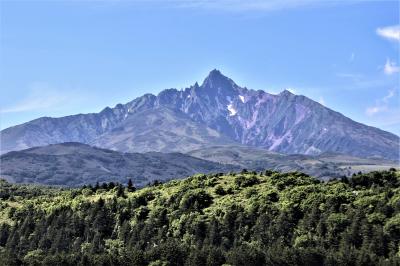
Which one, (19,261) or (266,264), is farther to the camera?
(19,261)

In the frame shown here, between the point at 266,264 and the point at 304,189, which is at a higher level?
the point at 304,189

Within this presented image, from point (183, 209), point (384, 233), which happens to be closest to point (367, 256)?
point (384, 233)

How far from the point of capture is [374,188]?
186 meters

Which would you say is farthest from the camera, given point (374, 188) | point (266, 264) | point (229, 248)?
point (374, 188)

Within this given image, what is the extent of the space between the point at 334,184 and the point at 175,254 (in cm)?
5833

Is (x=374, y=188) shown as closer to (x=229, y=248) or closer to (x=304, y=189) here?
(x=304, y=189)

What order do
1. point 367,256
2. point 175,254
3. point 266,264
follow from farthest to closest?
point 175,254 < point 266,264 < point 367,256

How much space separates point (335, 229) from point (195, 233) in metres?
39.3

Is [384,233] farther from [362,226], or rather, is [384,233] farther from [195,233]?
[195,233]

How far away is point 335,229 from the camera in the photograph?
535ft

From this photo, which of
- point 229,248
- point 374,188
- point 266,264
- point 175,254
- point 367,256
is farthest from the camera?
point 374,188

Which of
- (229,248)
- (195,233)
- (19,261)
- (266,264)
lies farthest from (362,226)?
(19,261)

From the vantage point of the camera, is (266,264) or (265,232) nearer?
(266,264)

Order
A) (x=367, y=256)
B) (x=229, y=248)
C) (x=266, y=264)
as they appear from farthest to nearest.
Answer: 1. (x=229, y=248)
2. (x=266, y=264)
3. (x=367, y=256)
